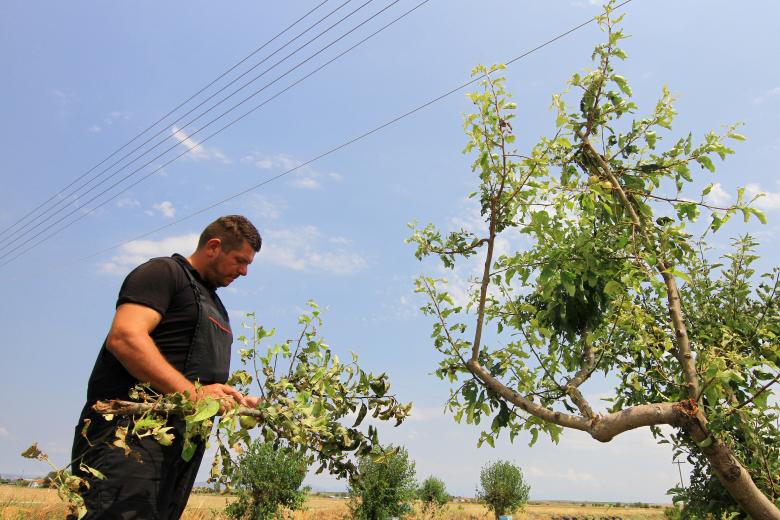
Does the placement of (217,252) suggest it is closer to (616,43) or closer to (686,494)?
(616,43)

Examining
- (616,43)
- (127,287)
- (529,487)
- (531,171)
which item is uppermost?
(616,43)

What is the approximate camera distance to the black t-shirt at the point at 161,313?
2.57 meters

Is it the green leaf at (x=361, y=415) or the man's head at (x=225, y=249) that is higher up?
the man's head at (x=225, y=249)

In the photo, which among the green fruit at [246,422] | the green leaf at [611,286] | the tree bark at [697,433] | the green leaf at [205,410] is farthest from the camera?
the green leaf at [611,286]

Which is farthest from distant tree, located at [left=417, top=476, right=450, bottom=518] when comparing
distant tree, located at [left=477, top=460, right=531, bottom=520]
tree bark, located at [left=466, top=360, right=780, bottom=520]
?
tree bark, located at [left=466, top=360, right=780, bottom=520]

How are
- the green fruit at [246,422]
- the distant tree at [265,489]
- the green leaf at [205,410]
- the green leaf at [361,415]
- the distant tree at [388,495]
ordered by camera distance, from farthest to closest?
the distant tree at [388,495]
the distant tree at [265,489]
the green leaf at [361,415]
the green fruit at [246,422]
the green leaf at [205,410]

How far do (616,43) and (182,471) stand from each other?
465 cm

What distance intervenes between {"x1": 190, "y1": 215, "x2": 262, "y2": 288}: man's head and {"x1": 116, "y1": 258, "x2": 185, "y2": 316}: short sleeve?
1.10ft

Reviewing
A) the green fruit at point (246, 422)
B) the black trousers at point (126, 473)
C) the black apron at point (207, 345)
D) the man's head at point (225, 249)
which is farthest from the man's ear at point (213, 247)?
the green fruit at point (246, 422)

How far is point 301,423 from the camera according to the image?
2.27m

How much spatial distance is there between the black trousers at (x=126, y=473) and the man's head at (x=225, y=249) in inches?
36.2

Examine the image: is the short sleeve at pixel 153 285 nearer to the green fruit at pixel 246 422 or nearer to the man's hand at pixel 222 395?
the man's hand at pixel 222 395

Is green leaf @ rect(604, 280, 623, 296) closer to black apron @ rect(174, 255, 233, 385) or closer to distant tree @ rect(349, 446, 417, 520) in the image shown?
black apron @ rect(174, 255, 233, 385)

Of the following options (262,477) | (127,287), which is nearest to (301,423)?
(127,287)
